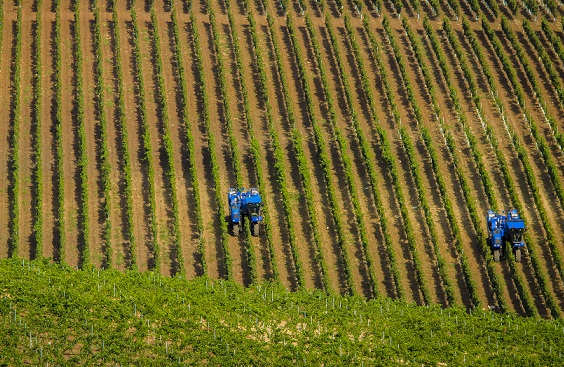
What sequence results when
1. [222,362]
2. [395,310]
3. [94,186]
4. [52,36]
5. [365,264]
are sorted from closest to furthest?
[222,362] → [395,310] → [365,264] → [94,186] → [52,36]

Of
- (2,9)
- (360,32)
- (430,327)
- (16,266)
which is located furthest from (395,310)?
(2,9)

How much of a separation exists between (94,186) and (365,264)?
12.3 m

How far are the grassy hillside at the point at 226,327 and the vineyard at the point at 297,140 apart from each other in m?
1.86

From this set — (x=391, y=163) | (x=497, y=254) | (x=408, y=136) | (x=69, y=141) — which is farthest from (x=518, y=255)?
(x=69, y=141)

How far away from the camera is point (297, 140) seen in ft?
175

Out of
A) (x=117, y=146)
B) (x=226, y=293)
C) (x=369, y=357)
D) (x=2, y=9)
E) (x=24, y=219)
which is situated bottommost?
(x=369, y=357)

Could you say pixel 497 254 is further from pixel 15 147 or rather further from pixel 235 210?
pixel 15 147

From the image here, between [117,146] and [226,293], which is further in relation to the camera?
[117,146]

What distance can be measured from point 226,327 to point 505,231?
12570mm

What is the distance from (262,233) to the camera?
1906 inches

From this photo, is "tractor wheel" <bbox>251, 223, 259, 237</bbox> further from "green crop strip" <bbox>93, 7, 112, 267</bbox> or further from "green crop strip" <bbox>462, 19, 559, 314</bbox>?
"green crop strip" <bbox>462, 19, 559, 314</bbox>

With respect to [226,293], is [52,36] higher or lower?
higher

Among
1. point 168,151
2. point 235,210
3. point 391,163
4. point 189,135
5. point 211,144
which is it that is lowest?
point 235,210

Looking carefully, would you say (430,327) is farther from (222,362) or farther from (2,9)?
(2,9)
